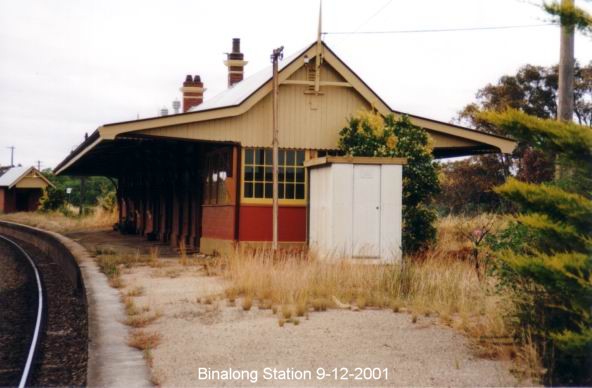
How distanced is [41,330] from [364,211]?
5.54m

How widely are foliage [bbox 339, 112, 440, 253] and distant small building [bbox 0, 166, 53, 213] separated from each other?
46797mm

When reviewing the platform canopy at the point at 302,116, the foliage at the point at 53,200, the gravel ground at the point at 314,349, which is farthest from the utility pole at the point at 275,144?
the foliage at the point at 53,200

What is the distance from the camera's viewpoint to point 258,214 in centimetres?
1595

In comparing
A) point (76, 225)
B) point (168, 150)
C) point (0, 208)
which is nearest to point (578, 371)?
point (168, 150)

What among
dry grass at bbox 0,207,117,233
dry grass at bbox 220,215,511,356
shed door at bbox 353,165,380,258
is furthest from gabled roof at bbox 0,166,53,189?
dry grass at bbox 220,215,511,356

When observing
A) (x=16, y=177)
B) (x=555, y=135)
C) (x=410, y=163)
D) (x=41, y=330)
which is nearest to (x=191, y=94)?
(x=410, y=163)

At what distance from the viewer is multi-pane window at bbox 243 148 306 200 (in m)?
16.1

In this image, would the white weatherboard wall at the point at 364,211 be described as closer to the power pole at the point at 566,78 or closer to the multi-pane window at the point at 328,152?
the power pole at the point at 566,78

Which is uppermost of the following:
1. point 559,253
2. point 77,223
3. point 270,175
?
point 270,175

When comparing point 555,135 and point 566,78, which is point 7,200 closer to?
point 566,78

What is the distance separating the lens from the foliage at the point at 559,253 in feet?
16.5

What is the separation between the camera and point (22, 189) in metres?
59.7

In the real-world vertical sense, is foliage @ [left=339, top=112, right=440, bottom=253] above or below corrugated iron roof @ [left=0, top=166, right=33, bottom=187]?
below

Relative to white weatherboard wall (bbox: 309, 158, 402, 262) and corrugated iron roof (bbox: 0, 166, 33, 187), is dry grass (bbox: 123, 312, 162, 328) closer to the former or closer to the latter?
white weatherboard wall (bbox: 309, 158, 402, 262)
